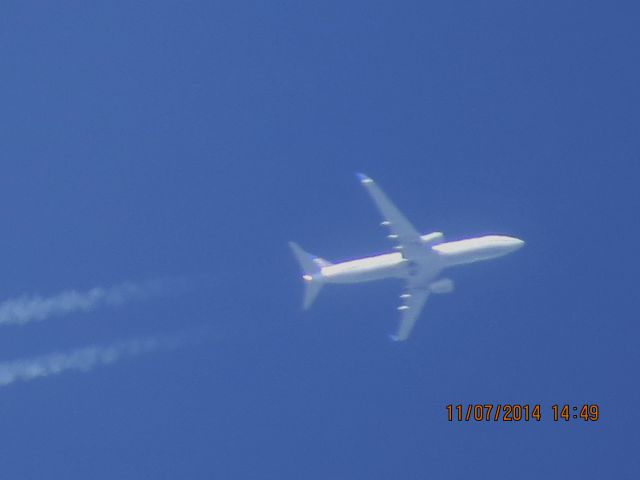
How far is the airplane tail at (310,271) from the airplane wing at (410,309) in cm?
740

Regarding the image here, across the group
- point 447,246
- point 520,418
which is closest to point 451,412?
→ point 520,418

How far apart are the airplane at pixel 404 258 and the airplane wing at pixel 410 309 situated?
7.21ft

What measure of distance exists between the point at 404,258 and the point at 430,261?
73.0 inches

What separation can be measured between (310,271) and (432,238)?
8.72m

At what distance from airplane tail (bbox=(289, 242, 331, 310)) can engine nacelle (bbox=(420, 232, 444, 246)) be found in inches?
266

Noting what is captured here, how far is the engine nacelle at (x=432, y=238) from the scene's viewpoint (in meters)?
89.8

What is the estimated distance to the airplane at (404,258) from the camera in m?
90.0

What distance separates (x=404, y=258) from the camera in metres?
91.4

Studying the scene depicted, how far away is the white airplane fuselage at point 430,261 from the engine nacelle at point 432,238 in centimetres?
54

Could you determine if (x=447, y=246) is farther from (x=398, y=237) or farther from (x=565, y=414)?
(x=565, y=414)

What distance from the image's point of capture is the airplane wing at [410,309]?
96000mm

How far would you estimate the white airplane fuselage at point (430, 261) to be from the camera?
8994cm

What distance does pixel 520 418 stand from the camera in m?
93.8

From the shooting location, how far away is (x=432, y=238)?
90.0 m
